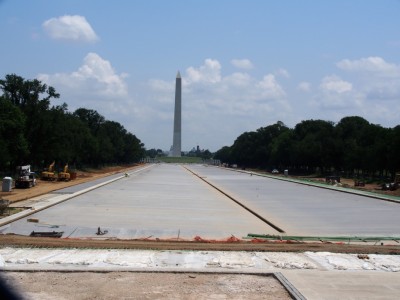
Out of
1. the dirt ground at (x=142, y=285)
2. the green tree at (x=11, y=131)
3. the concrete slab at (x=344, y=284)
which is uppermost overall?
the green tree at (x=11, y=131)

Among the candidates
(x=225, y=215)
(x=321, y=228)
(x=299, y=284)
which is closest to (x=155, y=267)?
(x=299, y=284)

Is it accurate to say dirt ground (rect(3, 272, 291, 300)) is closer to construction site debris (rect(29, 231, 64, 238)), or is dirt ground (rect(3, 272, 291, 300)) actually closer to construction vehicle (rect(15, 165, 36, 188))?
construction site debris (rect(29, 231, 64, 238))

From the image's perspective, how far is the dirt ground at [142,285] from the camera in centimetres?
1030

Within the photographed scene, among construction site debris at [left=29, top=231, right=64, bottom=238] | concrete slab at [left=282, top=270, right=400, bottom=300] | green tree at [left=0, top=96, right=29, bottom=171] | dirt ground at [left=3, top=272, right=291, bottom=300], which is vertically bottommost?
construction site debris at [left=29, top=231, right=64, bottom=238]

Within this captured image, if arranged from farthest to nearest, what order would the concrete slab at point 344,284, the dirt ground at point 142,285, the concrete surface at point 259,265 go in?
the concrete surface at point 259,265
the concrete slab at point 344,284
the dirt ground at point 142,285

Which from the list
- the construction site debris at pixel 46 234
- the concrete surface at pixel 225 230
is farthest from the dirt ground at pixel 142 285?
the construction site debris at pixel 46 234

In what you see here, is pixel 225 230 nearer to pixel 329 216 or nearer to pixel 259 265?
pixel 329 216

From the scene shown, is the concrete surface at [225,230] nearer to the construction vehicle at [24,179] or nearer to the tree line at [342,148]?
the construction vehicle at [24,179]

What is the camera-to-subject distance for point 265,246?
652 inches

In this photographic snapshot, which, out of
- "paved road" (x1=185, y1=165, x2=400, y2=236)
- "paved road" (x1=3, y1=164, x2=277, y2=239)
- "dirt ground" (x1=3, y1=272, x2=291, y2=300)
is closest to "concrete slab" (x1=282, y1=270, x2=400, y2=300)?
"dirt ground" (x1=3, y1=272, x2=291, y2=300)

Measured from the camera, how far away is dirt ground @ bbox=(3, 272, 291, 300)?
1030cm

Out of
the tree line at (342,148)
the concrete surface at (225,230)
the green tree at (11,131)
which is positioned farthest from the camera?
the tree line at (342,148)

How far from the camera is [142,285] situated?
11031mm

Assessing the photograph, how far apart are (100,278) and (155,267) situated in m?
1.51
